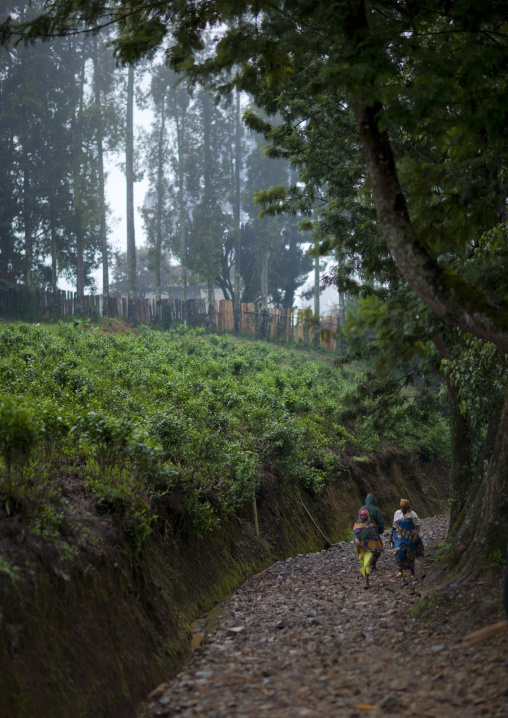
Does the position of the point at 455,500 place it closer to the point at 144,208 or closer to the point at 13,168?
the point at 13,168

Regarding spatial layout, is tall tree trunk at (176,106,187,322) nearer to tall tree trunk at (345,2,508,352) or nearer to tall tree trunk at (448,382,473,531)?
tall tree trunk at (448,382,473,531)

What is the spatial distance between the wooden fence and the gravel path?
16.3 m

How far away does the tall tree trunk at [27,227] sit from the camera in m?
A: 31.6

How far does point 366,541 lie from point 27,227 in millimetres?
26277

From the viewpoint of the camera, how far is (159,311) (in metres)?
33.9

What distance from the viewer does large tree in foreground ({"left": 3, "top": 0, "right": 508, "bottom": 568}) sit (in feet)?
21.8

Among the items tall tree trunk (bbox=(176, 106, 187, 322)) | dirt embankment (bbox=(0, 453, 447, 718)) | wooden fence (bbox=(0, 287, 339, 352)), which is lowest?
dirt embankment (bbox=(0, 453, 447, 718))

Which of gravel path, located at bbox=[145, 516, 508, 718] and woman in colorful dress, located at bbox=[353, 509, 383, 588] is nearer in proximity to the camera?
gravel path, located at bbox=[145, 516, 508, 718]

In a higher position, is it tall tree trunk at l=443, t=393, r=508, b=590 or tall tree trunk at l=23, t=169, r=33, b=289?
tall tree trunk at l=23, t=169, r=33, b=289

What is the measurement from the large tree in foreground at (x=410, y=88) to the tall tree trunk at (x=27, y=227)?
25.2 metres

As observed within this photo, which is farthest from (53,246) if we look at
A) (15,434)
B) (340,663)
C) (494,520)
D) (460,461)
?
(340,663)

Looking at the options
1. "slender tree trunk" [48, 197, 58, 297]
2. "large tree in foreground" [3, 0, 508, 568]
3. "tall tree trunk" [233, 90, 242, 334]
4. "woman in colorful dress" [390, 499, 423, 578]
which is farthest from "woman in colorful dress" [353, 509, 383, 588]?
"tall tree trunk" [233, 90, 242, 334]

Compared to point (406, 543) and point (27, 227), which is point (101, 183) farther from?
point (406, 543)

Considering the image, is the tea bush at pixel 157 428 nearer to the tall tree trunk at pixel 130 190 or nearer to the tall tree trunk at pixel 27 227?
the tall tree trunk at pixel 27 227
